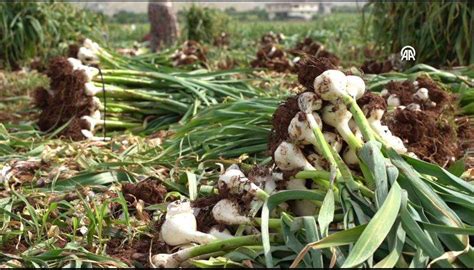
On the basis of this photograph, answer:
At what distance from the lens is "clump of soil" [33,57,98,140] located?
3.65 metres

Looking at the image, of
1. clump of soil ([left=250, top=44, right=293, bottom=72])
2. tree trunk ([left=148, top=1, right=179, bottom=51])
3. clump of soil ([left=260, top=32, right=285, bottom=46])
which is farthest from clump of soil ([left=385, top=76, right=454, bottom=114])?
tree trunk ([left=148, top=1, right=179, bottom=51])

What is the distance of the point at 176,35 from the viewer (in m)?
8.45

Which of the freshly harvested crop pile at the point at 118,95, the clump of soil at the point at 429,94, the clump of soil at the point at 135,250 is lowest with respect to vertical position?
the freshly harvested crop pile at the point at 118,95

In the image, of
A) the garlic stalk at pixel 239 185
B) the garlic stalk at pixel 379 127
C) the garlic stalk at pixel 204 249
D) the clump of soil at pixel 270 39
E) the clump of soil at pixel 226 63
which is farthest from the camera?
the clump of soil at pixel 270 39

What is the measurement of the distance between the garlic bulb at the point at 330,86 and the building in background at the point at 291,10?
882 inches

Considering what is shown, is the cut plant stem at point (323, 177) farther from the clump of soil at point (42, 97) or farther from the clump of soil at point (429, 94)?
the clump of soil at point (42, 97)

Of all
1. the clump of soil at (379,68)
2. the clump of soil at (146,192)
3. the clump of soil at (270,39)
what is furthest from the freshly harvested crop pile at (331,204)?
the clump of soil at (270,39)

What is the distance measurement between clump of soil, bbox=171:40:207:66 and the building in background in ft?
61.0

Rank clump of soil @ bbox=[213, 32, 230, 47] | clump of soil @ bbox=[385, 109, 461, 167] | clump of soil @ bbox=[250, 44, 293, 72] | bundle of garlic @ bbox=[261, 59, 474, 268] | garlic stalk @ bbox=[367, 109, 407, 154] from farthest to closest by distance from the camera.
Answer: clump of soil @ bbox=[213, 32, 230, 47] → clump of soil @ bbox=[250, 44, 293, 72] → clump of soil @ bbox=[385, 109, 461, 167] → garlic stalk @ bbox=[367, 109, 407, 154] → bundle of garlic @ bbox=[261, 59, 474, 268]

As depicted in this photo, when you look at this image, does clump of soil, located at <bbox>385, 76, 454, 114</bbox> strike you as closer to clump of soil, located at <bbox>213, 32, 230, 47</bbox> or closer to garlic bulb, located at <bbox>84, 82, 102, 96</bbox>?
garlic bulb, located at <bbox>84, 82, 102, 96</bbox>

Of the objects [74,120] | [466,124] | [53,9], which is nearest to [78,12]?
[53,9]

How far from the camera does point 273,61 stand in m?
5.84

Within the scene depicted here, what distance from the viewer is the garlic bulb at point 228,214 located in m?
1.78

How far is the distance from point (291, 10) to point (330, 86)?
24.7 metres
